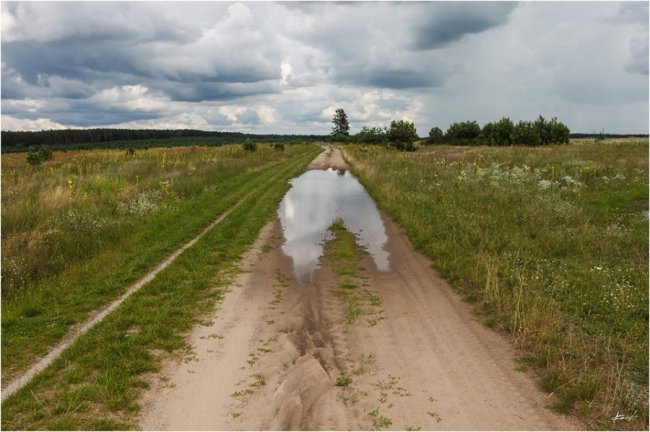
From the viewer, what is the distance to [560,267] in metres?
8.58

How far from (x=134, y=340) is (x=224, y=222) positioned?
8146 millimetres

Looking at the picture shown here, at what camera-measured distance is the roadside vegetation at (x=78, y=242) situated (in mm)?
6750

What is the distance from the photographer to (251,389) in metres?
5.01

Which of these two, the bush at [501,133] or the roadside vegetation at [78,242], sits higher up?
the bush at [501,133]

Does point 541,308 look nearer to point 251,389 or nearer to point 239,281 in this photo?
point 251,389

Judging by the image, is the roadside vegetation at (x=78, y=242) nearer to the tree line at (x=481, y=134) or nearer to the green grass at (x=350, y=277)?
the green grass at (x=350, y=277)

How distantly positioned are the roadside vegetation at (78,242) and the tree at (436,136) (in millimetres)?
73253

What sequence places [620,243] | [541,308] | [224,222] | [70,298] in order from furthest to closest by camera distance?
[224,222] → [620,243] → [70,298] → [541,308]

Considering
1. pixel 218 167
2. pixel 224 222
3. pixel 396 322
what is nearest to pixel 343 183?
pixel 218 167

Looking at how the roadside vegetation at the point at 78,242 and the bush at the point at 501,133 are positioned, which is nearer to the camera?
the roadside vegetation at the point at 78,242

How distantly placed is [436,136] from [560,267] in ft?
273

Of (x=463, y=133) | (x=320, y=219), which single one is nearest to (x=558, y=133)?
(x=463, y=133)

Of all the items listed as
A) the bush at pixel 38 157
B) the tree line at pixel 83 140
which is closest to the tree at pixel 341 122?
the tree line at pixel 83 140

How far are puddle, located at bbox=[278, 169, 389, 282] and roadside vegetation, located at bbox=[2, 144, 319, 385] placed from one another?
2.78m
